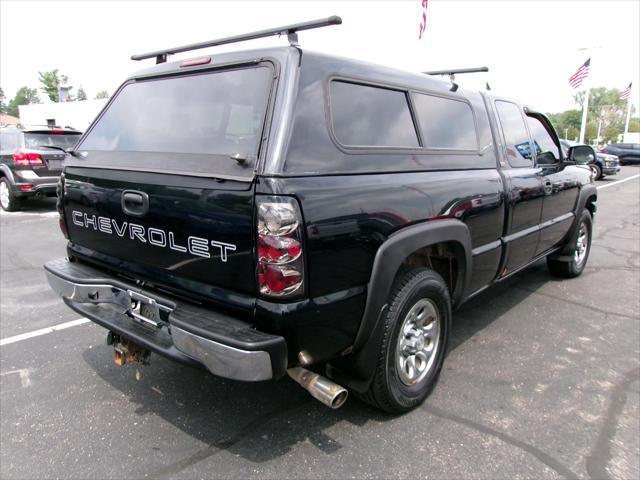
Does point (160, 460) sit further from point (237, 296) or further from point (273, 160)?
point (273, 160)

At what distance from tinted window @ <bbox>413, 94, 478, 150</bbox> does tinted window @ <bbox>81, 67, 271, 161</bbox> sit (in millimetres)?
1118

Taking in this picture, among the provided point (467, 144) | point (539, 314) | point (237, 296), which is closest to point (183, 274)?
point (237, 296)

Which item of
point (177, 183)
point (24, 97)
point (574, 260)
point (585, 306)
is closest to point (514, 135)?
point (585, 306)

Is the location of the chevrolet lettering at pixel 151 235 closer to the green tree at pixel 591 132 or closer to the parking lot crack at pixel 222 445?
the parking lot crack at pixel 222 445

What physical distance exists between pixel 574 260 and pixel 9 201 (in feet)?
35.1

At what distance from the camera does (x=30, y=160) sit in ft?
31.4

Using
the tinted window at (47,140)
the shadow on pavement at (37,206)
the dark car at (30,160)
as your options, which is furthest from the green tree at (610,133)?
the dark car at (30,160)

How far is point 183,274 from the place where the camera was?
7.98ft

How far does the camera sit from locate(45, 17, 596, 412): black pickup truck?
2121mm

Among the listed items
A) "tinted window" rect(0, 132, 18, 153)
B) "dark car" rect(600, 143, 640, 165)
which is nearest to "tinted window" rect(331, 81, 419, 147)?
"tinted window" rect(0, 132, 18, 153)

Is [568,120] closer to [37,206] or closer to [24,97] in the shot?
[37,206]

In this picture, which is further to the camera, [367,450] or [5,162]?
[5,162]

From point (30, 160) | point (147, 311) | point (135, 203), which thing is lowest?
point (147, 311)

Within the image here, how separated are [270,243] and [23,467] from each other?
1762 millimetres
